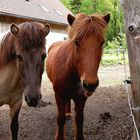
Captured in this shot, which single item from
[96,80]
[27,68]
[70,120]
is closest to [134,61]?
[96,80]

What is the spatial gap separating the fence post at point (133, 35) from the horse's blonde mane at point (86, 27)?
113 cm

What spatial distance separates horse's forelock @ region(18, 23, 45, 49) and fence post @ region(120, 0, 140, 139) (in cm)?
124

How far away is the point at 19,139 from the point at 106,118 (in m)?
1.89

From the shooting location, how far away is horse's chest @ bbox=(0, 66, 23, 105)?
178 inches

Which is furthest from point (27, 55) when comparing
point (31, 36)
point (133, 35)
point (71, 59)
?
point (133, 35)

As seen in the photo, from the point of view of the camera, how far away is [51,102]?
8781 mm

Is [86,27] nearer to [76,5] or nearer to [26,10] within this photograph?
[26,10]

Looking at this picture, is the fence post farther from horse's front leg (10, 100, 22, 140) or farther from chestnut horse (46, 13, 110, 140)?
horse's front leg (10, 100, 22, 140)

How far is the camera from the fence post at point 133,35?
2.66 m

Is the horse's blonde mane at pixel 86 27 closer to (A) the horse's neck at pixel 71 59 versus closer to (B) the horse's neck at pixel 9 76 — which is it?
(A) the horse's neck at pixel 71 59

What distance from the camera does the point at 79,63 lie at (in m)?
4.07

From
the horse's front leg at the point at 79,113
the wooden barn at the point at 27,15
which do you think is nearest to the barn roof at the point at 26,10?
the wooden barn at the point at 27,15

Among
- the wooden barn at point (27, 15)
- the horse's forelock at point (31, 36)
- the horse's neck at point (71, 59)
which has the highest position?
the wooden barn at point (27, 15)

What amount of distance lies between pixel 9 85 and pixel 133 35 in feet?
7.90
